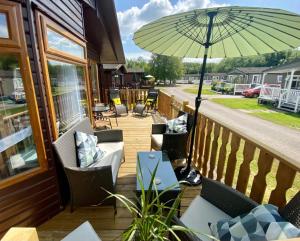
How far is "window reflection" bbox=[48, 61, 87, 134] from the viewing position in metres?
2.50

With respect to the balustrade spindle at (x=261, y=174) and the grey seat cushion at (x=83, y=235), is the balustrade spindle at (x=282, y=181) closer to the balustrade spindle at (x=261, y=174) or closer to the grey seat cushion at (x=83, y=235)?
the balustrade spindle at (x=261, y=174)

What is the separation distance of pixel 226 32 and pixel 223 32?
4cm

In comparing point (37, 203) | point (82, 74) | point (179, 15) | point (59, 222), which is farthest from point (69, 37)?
point (59, 222)

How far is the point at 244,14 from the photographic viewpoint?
69.8 inches

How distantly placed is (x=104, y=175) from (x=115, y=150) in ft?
3.12

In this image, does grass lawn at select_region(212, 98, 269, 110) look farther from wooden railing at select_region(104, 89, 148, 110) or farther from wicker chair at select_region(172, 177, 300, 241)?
wicker chair at select_region(172, 177, 300, 241)

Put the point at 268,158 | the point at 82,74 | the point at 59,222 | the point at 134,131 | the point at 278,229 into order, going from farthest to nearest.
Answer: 1. the point at 134,131
2. the point at 82,74
3. the point at 59,222
4. the point at 268,158
5. the point at 278,229

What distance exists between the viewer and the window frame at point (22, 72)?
1591 millimetres

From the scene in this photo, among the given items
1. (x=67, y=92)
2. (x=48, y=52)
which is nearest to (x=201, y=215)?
(x=48, y=52)

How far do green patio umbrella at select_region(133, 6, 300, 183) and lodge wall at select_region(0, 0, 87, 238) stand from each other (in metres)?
1.14

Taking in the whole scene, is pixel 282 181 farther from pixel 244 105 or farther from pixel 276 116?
pixel 244 105

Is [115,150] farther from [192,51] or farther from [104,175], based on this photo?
[192,51]

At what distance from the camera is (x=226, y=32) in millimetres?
2178

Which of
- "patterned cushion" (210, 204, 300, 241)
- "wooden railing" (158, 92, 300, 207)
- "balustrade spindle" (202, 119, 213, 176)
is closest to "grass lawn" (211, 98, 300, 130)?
"wooden railing" (158, 92, 300, 207)
